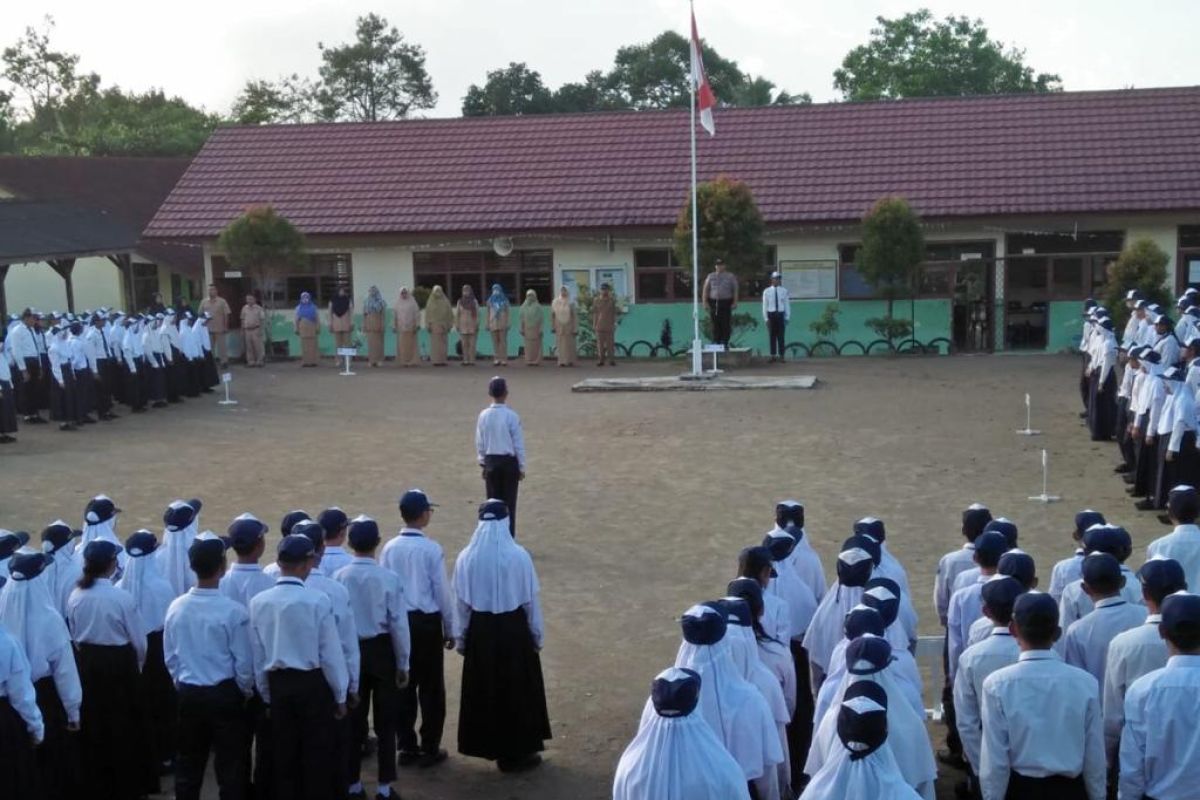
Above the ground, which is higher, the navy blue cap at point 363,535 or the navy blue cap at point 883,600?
the navy blue cap at point 363,535

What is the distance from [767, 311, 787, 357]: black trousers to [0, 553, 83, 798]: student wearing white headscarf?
2045 centimetres

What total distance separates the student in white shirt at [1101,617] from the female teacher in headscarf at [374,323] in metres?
23.3

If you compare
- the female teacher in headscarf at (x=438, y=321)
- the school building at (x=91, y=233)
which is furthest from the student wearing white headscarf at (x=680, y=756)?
the school building at (x=91, y=233)

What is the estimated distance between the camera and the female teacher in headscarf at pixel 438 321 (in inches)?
1101

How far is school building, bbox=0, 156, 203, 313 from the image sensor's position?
3055 centimetres

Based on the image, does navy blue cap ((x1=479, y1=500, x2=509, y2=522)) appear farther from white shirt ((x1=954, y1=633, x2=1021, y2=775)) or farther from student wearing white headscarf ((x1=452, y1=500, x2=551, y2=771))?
white shirt ((x1=954, y1=633, x2=1021, y2=775))

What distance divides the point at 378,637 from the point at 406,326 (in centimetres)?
2133

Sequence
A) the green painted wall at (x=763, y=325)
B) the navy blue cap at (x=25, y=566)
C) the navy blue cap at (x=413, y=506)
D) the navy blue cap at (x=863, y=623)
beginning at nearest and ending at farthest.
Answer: the navy blue cap at (x=863, y=623)
the navy blue cap at (x=25, y=566)
the navy blue cap at (x=413, y=506)
the green painted wall at (x=763, y=325)

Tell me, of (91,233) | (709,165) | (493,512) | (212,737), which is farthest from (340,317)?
(212,737)

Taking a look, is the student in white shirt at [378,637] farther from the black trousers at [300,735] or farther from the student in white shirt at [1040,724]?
the student in white shirt at [1040,724]

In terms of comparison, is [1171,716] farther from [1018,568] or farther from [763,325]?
[763,325]

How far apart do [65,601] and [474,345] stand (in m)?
20.9

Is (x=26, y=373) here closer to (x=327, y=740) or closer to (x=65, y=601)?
(x=65, y=601)

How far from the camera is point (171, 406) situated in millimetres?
22516
